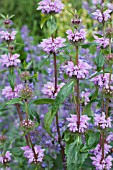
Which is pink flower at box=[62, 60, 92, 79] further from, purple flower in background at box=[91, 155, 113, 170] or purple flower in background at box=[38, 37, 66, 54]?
purple flower in background at box=[91, 155, 113, 170]

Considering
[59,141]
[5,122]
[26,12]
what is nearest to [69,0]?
[26,12]

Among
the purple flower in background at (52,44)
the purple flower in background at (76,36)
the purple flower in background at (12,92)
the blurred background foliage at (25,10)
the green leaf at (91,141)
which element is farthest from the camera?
the blurred background foliage at (25,10)

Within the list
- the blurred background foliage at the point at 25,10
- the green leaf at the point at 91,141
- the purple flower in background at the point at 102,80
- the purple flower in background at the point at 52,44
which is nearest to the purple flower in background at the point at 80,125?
the green leaf at the point at 91,141

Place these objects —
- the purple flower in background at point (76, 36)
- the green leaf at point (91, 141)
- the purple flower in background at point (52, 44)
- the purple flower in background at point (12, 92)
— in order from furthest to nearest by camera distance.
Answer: the purple flower in background at point (12, 92), the purple flower in background at point (52, 44), the green leaf at point (91, 141), the purple flower in background at point (76, 36)

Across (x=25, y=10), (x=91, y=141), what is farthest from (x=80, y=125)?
(x=25, y=10)

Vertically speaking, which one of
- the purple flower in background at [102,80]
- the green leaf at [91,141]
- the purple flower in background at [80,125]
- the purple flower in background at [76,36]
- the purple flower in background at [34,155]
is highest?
the purple flower in background at [76,36]

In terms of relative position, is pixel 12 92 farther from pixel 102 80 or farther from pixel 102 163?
pixel 102 163

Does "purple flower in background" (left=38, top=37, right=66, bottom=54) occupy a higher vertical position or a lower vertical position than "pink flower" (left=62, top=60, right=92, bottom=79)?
higher

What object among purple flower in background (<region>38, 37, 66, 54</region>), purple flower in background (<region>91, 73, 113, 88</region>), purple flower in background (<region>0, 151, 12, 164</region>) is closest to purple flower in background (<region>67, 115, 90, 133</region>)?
purple flower in background (<region>91, 73, 113, 88</region>)

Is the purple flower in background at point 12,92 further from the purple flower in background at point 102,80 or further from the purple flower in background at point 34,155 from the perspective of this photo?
the purple flower in background at point 102,80

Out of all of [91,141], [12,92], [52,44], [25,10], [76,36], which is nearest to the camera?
[76,36]

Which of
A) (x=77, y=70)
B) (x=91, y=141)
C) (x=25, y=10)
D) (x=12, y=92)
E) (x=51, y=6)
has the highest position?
(x=25, y=10)

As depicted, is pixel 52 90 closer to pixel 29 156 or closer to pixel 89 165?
pixel 29 156
